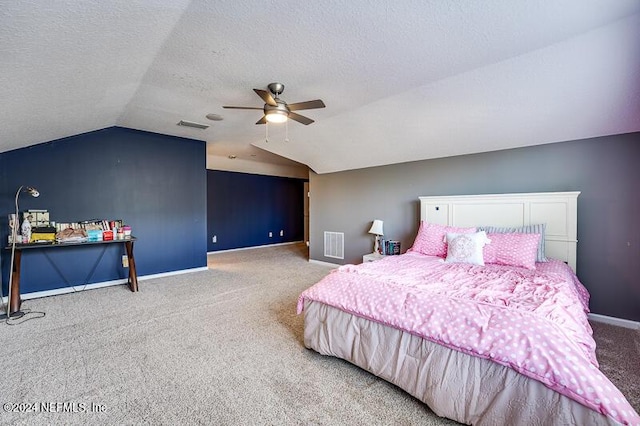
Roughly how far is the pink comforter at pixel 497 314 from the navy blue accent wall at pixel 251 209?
18.6ft

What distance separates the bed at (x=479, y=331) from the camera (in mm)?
1229

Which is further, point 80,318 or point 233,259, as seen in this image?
point 233,259

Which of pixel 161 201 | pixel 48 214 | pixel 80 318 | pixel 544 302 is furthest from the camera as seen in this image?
pixel 161 201

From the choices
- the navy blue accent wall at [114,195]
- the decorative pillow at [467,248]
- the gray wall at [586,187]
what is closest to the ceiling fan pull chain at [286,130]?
the navy blue accent wall at [114,195]

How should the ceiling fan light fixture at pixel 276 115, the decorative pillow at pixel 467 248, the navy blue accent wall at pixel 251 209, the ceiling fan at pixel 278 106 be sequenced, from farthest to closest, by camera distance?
the navy blue accent wall at pixel 251 209
the decorative pillow at pixel 467 248
the ceiling fan light fixture at pixel 276 115
the ceiling fan at pixel 278 106

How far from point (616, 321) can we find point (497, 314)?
2565 millimetres

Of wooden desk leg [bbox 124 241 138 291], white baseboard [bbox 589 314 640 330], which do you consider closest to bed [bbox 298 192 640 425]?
white baseboard [bbox 589 314 640 330]

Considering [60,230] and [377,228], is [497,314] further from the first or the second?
[60,230]

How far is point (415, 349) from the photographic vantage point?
169 cm

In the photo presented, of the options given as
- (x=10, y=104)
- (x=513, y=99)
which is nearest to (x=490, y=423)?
(x=513, y=99)

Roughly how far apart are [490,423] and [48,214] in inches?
208

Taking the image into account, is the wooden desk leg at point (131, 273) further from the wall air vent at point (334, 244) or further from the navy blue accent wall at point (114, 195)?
the wall air vent at point (334, 244)

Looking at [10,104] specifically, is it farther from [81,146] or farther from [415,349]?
[415,349]

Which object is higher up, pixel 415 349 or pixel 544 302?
pixel 544 302
